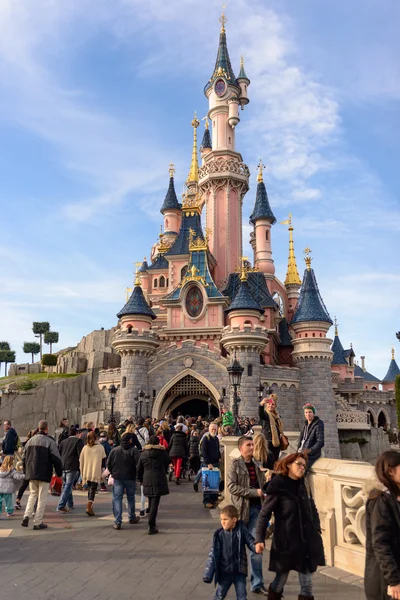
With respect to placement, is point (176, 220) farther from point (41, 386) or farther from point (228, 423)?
point (228, 423)

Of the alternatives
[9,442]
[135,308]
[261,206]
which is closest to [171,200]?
A: [261,206]

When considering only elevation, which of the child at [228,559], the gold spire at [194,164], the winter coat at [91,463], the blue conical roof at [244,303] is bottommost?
the child at [228,559]

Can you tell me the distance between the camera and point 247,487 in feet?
19.9

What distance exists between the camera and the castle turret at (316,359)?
33344 mm

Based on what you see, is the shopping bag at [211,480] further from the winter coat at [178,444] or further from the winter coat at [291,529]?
the winter coat at [291,529]

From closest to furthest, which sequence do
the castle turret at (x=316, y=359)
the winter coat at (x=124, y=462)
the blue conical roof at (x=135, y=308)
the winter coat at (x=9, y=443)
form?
the winter coat at (x=124, y=462) → the winter coat at (x=9, y=443) → the castle turret at (x=316, y=359) → the blue conical roof at (x=135, y=308)

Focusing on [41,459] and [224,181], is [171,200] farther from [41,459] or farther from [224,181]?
[41,459]

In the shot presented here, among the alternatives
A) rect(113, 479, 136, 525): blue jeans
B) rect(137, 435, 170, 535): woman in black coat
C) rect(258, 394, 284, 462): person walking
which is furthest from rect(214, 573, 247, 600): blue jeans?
rect(113, 479, 136, 525): blue jeans

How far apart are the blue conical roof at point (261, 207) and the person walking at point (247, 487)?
38427 millimetres

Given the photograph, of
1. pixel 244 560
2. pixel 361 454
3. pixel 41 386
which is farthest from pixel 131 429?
pixel 41 386

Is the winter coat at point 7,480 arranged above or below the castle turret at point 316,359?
below

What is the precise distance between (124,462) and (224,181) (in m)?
34.1

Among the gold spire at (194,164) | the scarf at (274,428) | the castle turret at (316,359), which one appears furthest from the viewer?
the gold spire at (194,164)

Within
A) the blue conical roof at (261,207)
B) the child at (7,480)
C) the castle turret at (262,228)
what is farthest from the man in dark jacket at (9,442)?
the blue conical roof at (261,207)
